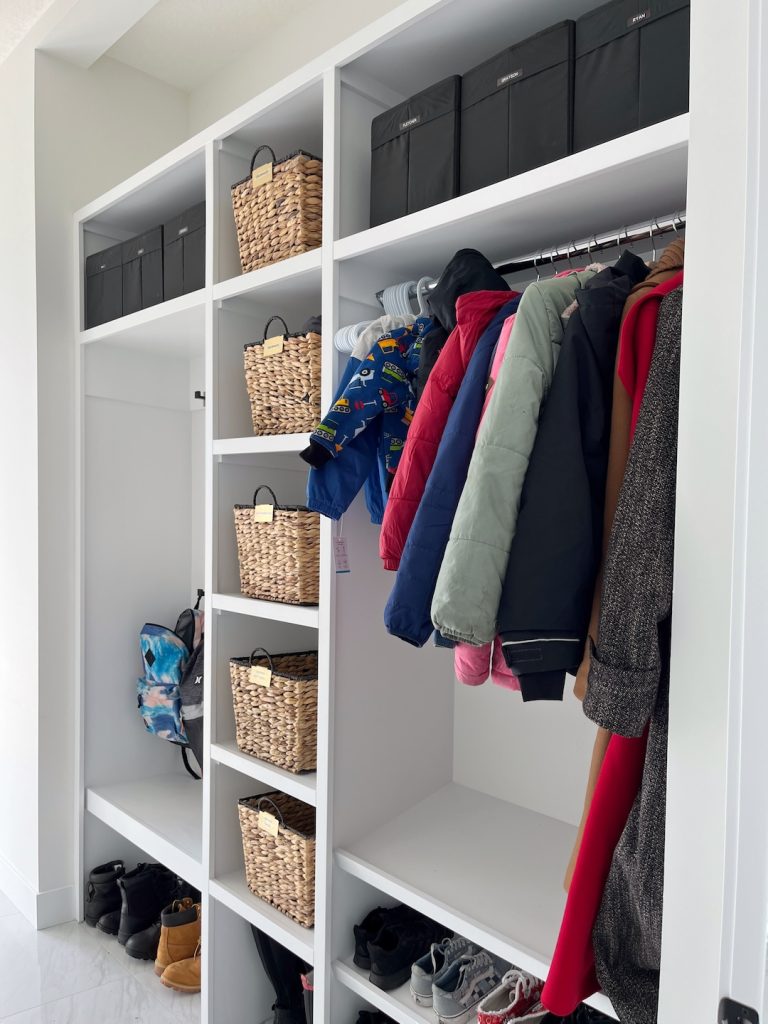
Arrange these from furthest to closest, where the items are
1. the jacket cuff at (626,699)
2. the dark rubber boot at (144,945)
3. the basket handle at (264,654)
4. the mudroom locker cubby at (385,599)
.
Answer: the dark rubber boot at (144,945), the basket handle at (264,654), the jacket cuff at (626,699), the mudroom locker cubby at (385,599)

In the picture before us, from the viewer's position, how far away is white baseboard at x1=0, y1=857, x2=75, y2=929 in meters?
2.69

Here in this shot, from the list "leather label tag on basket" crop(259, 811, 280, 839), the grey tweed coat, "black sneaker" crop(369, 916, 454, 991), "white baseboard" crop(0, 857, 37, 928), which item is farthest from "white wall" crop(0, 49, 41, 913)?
the grey tweed coat

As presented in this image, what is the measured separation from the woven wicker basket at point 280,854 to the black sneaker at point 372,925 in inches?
5.6

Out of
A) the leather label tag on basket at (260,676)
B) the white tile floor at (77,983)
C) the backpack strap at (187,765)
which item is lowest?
the white tile floor at (77,983)

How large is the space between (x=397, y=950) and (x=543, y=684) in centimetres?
99

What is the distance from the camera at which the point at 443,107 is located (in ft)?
5.20

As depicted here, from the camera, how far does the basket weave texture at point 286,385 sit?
1.92 m

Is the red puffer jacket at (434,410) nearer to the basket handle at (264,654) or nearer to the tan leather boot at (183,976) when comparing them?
the basket handle at (264,654)

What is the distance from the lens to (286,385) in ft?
6.56

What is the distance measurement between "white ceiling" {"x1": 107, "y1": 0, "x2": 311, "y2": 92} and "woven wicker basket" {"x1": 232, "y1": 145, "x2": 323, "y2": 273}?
85cm

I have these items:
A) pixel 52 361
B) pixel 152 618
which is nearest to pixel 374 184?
pixel 52 361

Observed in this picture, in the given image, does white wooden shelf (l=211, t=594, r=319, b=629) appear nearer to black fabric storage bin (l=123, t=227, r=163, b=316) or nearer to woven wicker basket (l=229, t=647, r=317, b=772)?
woven wicker basket (l=229, t=647, r=317, b=772)

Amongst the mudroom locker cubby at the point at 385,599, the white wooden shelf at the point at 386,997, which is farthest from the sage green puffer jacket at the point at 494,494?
the white wooden shelf at the point at 386,997

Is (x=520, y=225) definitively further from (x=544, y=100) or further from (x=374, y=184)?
(x=374, y=184)
